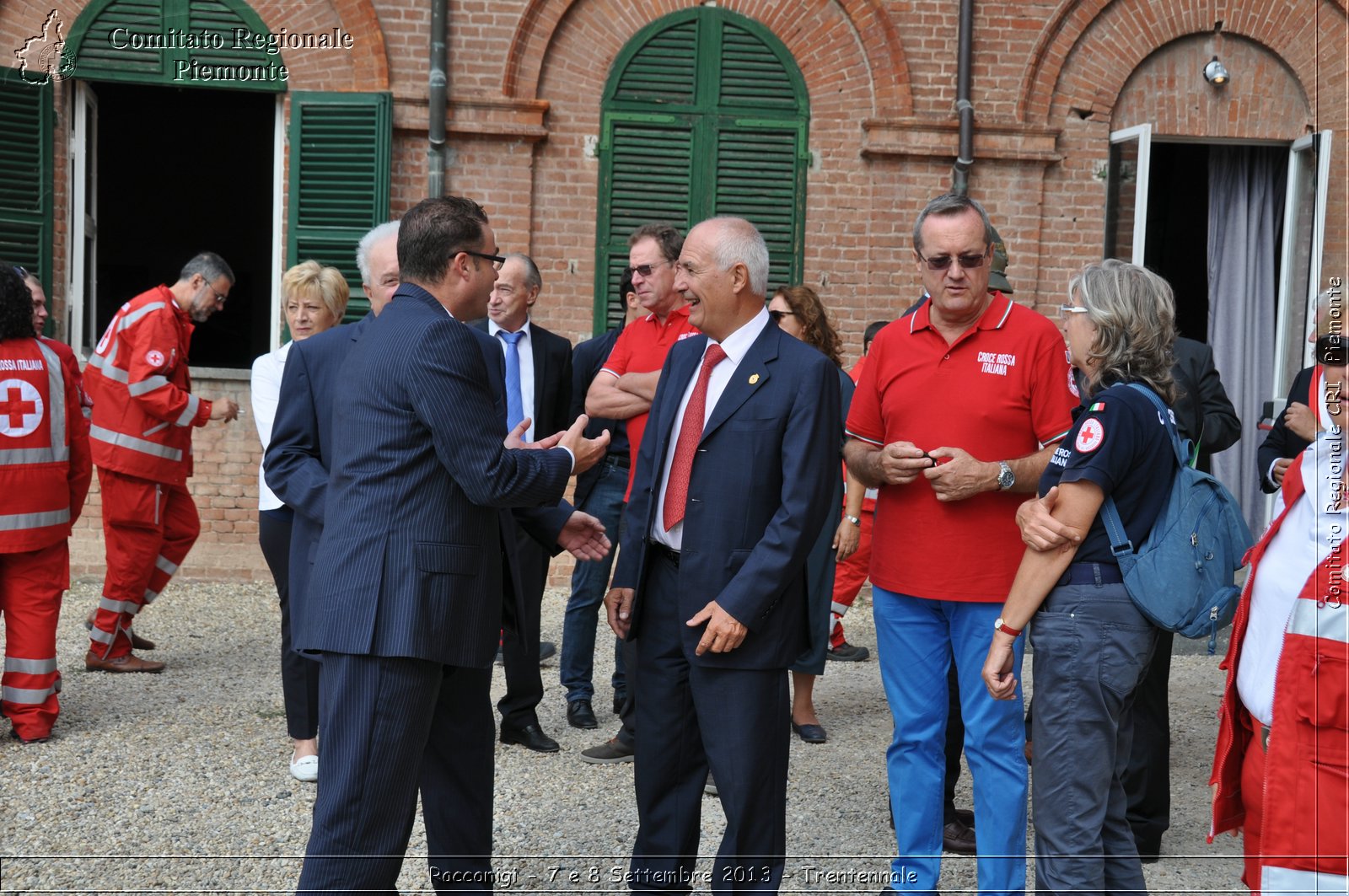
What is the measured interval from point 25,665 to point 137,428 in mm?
1689

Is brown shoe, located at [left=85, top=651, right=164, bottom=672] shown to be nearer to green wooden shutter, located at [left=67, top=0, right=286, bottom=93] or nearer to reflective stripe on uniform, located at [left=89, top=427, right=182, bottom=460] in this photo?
reflective stripe on uniform, located at [left=89, top=427, right=182, bottom=460]

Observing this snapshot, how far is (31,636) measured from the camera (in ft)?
19.3

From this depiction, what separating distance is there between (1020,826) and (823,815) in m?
1.36

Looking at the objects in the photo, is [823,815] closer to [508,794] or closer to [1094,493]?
[508,794]

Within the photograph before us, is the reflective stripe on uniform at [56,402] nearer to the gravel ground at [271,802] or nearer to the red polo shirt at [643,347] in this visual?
the gravel ground at [271,802]

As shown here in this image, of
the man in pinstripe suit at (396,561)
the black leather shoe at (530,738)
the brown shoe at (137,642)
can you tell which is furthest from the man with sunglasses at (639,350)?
the brown shoe at (137,642)

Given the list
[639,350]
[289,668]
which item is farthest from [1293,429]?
[289,668]

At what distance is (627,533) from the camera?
4031 mm

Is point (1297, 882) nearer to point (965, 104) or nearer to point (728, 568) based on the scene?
point (728, 568)

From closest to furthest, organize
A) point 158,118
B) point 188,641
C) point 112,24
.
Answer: point 188,641 → point 112,24 → point 158,118

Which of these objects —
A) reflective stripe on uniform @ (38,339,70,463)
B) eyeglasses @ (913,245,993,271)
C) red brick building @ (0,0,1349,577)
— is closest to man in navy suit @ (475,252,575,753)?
reflective stripe on uniform @ (38,339,70,463)

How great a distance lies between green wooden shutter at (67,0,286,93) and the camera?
30.7 feet

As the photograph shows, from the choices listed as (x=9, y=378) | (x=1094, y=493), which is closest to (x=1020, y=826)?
(x=1094, y=493)

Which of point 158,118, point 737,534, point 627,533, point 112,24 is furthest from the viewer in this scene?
point 158,118
